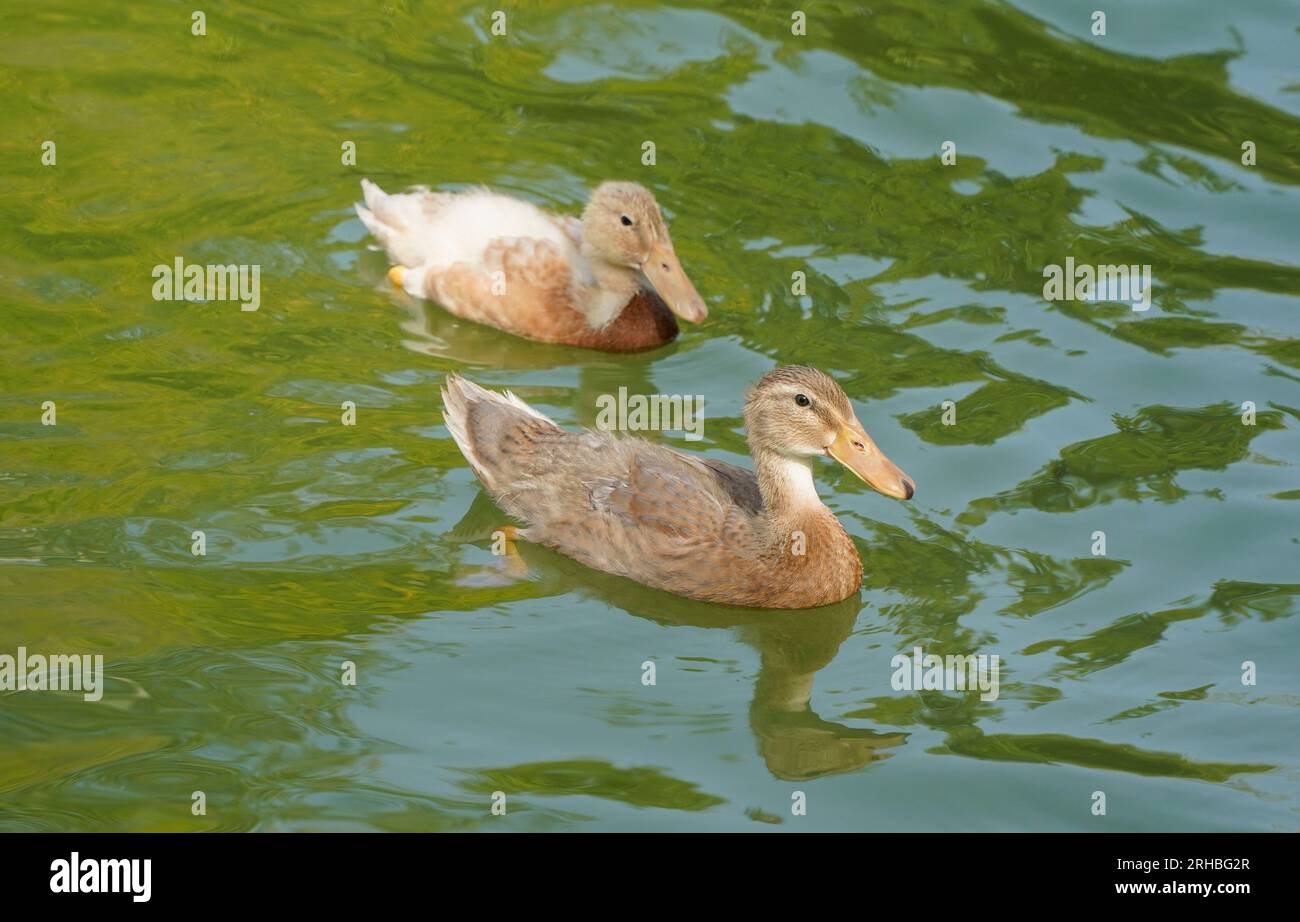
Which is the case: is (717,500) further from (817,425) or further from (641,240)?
(641,240)

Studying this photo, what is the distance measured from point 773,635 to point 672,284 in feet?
9.43

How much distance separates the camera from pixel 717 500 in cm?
825

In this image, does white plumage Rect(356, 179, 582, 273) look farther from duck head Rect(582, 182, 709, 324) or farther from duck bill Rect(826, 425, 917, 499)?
duck bill Rect(826, 425, 917, 499)

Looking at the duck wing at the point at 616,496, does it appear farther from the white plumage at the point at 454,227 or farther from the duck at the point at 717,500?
the white plumage at the point at 454,227

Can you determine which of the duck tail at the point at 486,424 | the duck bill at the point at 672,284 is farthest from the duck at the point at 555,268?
the duck tail at the point at 486,424

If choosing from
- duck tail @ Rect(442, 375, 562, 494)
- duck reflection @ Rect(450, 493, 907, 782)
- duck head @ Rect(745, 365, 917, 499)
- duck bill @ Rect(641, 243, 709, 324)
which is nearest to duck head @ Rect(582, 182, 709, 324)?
duck bill @ Rect(641, 243, 709, 324)

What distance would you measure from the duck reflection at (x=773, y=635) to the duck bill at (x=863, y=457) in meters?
0.55

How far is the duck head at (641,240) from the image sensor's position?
10211 millimetres

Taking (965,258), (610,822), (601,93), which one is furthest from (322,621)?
(601,93)

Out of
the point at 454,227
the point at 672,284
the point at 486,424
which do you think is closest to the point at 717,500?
the point at 486,424

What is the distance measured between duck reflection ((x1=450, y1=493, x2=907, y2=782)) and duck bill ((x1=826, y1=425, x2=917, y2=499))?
55 centimetres

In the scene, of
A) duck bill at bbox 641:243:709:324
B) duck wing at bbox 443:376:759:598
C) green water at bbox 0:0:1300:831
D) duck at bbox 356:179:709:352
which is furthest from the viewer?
duck at bbox 356:179:709:352

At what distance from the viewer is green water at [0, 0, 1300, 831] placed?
6.88 metres

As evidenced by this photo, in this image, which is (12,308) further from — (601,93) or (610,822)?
(610,822)
